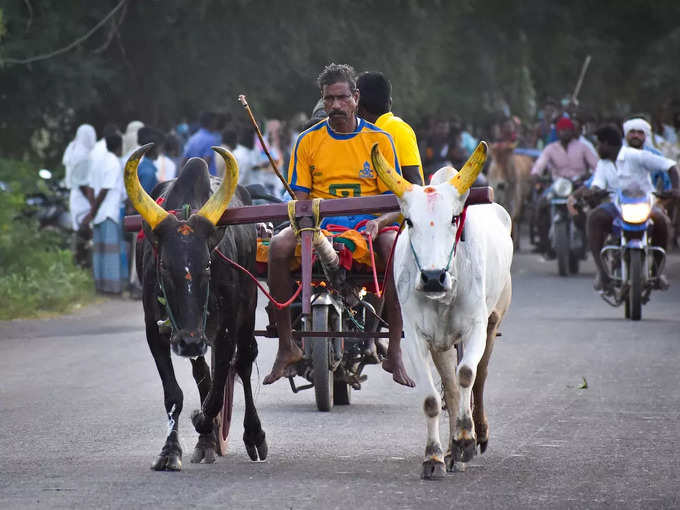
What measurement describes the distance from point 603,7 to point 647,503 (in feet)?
128

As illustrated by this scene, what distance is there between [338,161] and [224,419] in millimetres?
1571

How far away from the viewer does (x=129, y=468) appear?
27.6ft

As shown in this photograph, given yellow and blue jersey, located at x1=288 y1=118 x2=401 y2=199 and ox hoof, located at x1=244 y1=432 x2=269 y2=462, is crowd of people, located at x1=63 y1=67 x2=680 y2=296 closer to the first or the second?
yellow and blue jersey, located at x1=288 y1=118 x2=401 y2=199

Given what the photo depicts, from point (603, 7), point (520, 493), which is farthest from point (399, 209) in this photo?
point (603, 7)

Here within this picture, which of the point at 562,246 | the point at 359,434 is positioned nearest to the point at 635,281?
the point at 562,246

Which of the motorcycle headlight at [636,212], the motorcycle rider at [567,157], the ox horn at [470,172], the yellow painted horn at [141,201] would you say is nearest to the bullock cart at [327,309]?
the ox horn at [470,172]

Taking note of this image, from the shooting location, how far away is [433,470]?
26.2 ft

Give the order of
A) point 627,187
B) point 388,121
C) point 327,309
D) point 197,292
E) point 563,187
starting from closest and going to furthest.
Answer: point 197,292 < point 388,121 < point 327,309 < point 627,187 < point 563,187

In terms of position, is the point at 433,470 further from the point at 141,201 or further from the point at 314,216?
the point at 141,201

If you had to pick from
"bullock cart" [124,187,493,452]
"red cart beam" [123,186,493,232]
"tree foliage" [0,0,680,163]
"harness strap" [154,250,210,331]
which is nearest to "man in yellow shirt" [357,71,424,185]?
"bullock cart" [124,187,493,452]

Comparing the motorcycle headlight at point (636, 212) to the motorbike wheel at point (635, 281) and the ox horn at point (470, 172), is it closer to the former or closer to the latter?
the motorbike wheel at point (635, 281)

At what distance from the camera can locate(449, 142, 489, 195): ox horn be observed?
794cm

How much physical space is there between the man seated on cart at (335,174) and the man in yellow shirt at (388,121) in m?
0.23

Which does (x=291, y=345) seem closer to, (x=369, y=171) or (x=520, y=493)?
(x=369, y=171)
